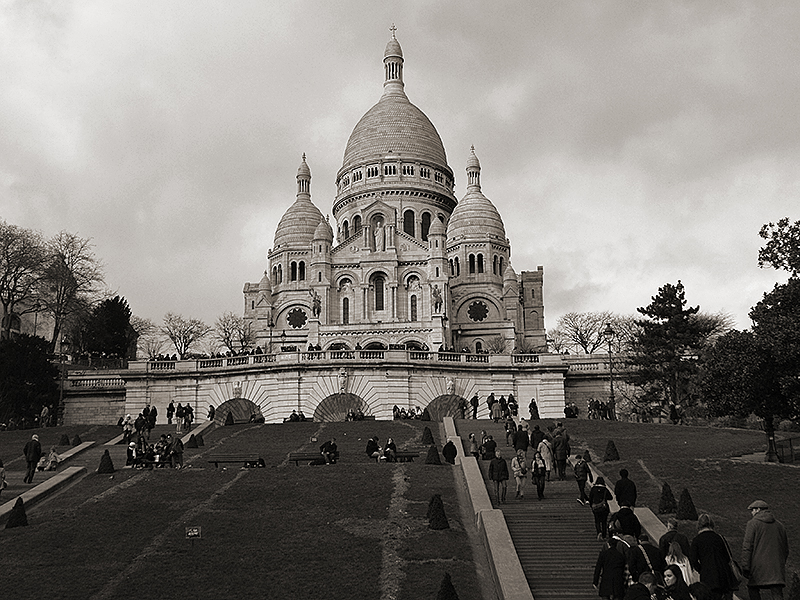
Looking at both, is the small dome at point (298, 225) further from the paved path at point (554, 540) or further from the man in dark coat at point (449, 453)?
the paved path at point (554, 540)

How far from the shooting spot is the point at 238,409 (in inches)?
2026

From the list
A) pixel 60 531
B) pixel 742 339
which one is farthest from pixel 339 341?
pixel 60 531

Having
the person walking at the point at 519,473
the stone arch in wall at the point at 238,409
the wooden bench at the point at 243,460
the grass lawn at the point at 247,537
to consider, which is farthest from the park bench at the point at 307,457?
the stone arch in wall at the point at 238,409

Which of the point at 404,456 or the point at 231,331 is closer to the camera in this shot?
the point at 404,456

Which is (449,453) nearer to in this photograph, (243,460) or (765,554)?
(243,460)

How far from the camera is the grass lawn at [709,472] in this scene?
21.1m

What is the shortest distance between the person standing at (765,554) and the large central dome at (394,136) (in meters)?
85.9

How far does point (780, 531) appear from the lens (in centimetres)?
1279

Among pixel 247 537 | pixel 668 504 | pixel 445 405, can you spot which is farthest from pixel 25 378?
pixel 668 504

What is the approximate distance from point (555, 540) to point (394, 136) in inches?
3208

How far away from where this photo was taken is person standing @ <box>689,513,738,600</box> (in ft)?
41.4

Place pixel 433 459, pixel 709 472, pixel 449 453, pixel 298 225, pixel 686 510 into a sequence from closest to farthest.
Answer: pixel 686 510 < pixel 709 472 < pixel 449 453 < pixel 433 459 < pixel 298 225

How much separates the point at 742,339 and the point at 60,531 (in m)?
20.4

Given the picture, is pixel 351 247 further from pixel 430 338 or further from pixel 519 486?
pixel 519 486
